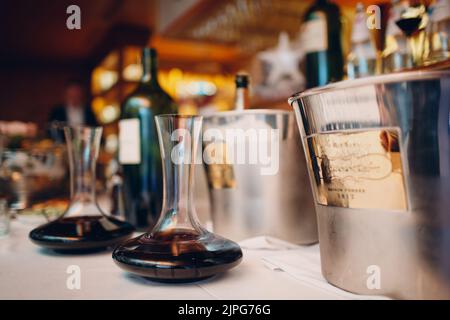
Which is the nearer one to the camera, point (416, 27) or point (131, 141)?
point (416, 27)

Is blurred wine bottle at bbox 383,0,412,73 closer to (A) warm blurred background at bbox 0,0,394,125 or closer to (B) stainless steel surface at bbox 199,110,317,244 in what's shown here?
(B) stainless steel surface at bbox 199,110,317,244

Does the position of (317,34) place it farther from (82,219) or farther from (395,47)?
(82,219)

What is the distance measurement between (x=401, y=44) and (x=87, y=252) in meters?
0.64

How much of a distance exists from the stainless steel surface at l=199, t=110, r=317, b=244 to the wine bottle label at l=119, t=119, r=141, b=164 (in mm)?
236

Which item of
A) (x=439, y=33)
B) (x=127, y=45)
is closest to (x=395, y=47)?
(x=439, y=33)

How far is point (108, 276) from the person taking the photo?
1.60 feet

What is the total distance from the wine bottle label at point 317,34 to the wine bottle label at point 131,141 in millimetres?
412

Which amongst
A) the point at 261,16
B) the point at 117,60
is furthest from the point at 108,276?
the point at 117,60

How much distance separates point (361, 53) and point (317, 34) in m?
0.10

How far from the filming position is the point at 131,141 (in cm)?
85

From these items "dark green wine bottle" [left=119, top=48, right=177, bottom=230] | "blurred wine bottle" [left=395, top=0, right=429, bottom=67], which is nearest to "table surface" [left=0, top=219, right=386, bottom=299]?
"dark green wine bottle" [left=119, top=48, right=177, bottom=230]

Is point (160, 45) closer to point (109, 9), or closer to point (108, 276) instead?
point (109, 9)

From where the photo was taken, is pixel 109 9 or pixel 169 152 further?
pixel 109 9

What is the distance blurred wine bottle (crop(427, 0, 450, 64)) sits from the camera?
63 centimetres
